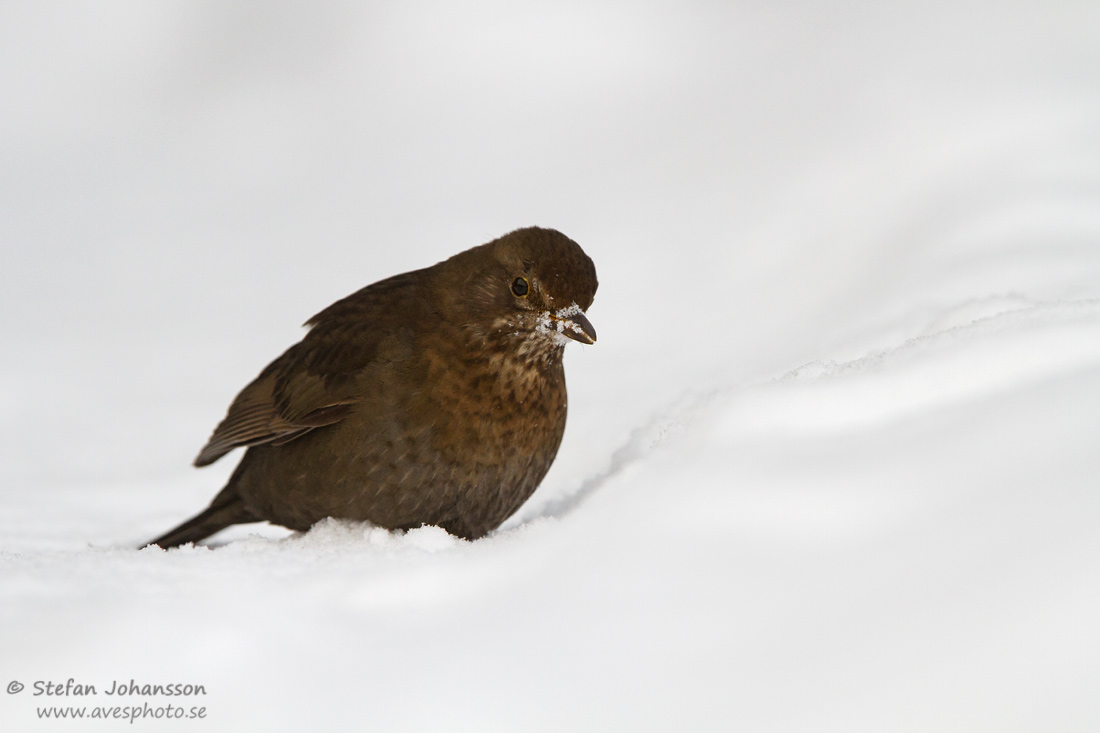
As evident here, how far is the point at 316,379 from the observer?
357 centimetres

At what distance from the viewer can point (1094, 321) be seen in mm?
3234

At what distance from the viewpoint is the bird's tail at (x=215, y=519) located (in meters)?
3.88

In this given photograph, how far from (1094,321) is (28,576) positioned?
3.13m

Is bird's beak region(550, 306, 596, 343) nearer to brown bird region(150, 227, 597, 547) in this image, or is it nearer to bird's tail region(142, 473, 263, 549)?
brown bird region(150, 227, 597, 547)

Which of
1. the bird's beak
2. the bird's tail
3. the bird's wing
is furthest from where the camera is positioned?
the bird's tail

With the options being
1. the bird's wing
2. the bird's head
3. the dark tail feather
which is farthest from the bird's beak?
the dark tail feather

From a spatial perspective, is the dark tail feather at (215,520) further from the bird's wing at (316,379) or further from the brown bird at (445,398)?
the brown bird at (445,398)

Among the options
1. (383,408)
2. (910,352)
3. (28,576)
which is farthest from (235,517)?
(910,352)

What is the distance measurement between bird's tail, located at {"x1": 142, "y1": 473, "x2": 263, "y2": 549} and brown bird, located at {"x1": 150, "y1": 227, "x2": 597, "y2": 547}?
32 cm

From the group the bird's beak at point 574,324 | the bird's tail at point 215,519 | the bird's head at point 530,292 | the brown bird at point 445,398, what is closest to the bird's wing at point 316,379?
the brown bird at point 445,398

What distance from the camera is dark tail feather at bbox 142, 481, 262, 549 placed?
388cm

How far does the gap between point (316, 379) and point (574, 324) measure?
0.95 metres

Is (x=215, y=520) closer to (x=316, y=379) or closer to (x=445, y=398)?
(x=316, y=379)

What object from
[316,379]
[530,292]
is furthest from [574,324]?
[316,379]
